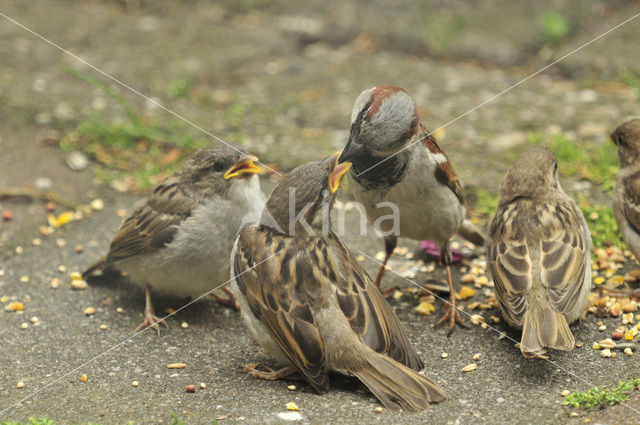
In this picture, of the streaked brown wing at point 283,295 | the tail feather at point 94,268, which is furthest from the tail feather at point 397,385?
the tail feather at point 94,268

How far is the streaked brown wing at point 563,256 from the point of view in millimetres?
4441

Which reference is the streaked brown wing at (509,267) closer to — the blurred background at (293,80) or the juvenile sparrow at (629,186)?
the juvenile sparrow at (629,186)

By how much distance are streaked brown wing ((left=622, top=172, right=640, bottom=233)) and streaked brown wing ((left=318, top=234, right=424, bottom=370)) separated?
1907 mm

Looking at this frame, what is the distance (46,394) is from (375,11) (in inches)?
262

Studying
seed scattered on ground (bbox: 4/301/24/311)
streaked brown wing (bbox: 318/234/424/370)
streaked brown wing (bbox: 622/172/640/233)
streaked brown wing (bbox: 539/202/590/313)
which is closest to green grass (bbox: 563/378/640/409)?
streaked brown wing (bbox: 539/202/590/313)

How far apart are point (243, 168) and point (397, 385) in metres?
1.89

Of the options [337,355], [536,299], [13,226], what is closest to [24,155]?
[13,226]

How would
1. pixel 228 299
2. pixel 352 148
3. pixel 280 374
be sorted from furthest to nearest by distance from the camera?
pixel 228 299 < pixel 352 148 < pixel 280 374

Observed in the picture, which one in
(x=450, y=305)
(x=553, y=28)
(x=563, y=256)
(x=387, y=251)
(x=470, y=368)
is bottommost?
(x=470, y=368)

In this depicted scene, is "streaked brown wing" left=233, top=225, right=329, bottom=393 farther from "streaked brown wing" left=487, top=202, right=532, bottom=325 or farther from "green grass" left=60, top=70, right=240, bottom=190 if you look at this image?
"green grass" left=60, top=70, right=240, bottom=190

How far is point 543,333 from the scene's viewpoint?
4.27 meters

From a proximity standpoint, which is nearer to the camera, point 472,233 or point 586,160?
point 472,233

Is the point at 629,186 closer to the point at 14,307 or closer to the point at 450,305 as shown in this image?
the point at 450,305

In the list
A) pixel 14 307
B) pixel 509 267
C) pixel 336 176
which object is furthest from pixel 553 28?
pixel 14 307
